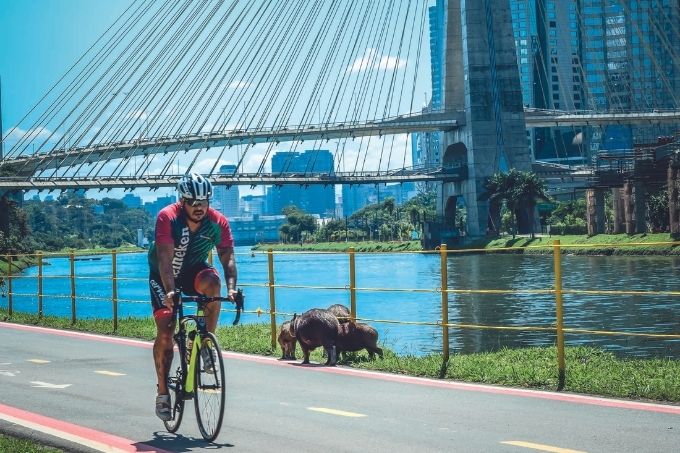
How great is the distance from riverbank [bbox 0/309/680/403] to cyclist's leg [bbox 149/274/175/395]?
14.7 ft

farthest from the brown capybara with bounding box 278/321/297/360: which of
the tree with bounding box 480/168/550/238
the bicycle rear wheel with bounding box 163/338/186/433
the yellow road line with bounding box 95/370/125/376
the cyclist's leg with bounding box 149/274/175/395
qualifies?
the tree with bounding box 480/168/550/238

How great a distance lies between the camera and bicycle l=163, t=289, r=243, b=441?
26.7 ft

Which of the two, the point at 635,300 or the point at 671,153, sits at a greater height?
the point at 671,153

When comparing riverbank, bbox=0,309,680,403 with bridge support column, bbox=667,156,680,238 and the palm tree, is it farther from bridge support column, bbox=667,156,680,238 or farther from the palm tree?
the palm tree

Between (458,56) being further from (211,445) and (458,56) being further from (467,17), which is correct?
(211,445)

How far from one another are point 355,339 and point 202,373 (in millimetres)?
6425

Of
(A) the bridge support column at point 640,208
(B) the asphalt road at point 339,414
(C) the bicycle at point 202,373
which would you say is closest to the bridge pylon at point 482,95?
(A) the bridge support column at point 640,208

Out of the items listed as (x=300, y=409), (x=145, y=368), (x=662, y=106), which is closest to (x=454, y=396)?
(x=300, y=409)

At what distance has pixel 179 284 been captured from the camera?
877 centimetres

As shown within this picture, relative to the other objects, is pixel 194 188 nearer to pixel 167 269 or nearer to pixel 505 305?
pixel 167 269

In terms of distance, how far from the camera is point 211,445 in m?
8.38

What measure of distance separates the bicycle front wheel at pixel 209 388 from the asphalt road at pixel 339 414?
0.57 feet

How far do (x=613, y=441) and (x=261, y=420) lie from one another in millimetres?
3067

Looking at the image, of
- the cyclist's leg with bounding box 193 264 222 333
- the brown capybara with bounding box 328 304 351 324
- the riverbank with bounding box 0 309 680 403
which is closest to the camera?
the cyclist's leg with bounding box 193 264 222 333
